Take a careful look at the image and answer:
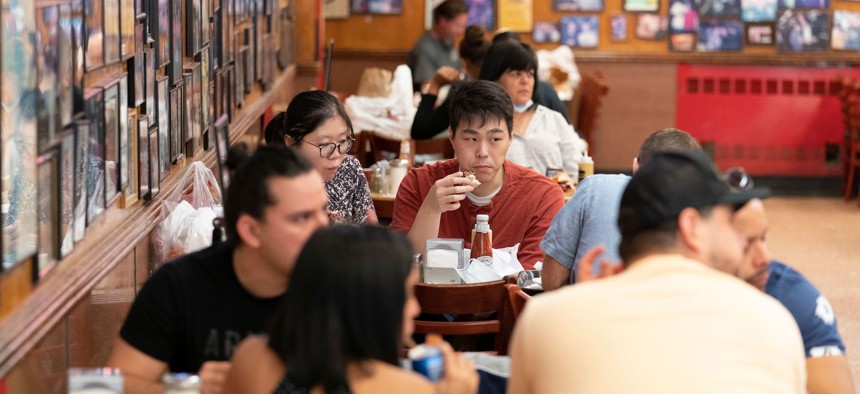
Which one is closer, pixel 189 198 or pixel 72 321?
pixel 72 321

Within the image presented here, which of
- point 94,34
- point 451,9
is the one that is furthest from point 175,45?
point 451,9

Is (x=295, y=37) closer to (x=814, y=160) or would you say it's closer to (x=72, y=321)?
(x=814, y=160)

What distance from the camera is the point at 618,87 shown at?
12727mm

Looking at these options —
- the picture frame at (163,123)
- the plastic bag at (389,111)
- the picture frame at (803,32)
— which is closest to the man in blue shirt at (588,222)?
the picture frame at (163,123)

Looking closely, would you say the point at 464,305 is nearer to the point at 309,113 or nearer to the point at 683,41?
the point at 309,113

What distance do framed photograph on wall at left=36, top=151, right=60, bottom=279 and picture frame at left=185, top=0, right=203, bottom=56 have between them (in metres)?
2.18

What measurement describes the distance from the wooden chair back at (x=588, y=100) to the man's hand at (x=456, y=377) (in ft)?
27.2

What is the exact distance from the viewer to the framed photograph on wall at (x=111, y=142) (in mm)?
3793

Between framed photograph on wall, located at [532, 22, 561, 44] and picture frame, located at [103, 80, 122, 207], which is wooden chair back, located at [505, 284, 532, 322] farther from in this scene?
framed photograph on wall, located at [532, 22, 561, 44]

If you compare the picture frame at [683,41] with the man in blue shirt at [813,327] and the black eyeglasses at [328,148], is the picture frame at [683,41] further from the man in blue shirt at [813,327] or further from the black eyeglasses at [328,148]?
the man in blue shirt at [813,327]

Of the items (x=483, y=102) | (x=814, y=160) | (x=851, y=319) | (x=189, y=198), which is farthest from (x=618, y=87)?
(x=189, y=198)

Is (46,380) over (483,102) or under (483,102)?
under

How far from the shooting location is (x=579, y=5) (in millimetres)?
12586

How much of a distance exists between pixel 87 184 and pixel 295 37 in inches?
306
